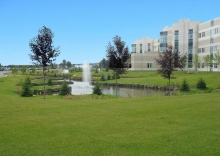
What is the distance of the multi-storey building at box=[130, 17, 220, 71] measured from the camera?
199 feet

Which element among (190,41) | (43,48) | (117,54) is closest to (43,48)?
(43,48)

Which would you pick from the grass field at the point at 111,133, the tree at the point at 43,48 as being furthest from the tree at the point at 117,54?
the grass field at the point at 111,133

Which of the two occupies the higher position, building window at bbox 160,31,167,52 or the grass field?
building window at bbox 160,31,167,52

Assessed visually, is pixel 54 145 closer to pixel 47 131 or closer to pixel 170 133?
pixel 47 131

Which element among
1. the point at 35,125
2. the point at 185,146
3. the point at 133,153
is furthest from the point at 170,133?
the point at 35,125

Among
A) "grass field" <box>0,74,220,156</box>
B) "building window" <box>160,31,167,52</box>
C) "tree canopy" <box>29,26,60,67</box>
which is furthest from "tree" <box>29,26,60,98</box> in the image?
"building window" <box>160,31,167,52</box>

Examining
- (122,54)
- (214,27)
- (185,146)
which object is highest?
(214,27)

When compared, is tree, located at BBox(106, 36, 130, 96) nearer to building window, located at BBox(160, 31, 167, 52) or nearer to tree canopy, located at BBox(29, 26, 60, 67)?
tree canopy, located at BBox(29, 26, 60, 67)

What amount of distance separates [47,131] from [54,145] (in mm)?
1341

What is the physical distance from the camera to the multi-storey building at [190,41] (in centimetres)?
6056

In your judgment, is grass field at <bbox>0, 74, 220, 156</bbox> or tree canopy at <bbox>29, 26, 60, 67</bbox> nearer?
grass field at <bbox>0, 74, 220, 156</bbox>

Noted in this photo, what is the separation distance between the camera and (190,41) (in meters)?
69.6

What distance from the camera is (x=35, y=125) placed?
25.6 feet

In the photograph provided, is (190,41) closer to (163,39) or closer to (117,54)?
(163,39)
